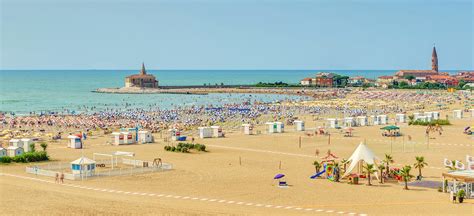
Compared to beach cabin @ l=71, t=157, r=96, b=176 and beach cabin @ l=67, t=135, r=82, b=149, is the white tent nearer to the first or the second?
beach cabin @ l=71, t=157, r=96, b=176

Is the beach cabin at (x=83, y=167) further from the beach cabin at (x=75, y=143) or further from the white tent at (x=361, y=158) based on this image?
the beach cabin at (x=75, y=143)

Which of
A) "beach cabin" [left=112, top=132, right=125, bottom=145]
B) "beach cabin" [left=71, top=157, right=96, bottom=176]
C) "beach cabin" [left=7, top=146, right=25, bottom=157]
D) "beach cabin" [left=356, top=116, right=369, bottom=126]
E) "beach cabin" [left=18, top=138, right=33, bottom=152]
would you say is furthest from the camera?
"beach cabin" [left=356, top=116, right=369, bottom=126]

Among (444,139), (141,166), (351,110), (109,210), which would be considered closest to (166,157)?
(141,166)

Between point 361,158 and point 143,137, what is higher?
point 143,137

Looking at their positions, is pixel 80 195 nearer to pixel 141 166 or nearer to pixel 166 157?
pixel 141 166

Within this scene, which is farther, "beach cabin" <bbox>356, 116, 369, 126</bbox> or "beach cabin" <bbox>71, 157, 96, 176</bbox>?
"beach cabin" <bbox>356, 116, 369, 126</bbox>

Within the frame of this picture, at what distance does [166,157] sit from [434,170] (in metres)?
15.1

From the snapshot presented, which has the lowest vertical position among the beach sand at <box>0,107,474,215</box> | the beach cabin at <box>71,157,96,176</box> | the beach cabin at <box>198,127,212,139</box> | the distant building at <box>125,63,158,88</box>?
the beach sand at <box>0,107,474,215</box>

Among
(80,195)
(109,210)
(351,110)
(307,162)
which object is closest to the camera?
(109,210)

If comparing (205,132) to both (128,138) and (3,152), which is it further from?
(3,152)

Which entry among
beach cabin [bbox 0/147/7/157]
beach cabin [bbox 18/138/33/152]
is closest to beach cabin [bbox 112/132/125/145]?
beach cabin [bbox 18/138/33/152]

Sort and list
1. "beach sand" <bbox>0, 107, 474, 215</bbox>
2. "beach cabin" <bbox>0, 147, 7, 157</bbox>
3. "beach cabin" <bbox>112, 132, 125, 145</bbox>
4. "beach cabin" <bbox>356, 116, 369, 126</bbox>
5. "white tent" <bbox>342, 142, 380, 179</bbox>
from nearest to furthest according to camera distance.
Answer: "beach sand" <bbox>0, 107, 474, 215</bbox> → "white tent" <bbox>342, 142, 380, 179</bbox> → "beach cabin" <bbox>0, 147, 7, 157</bbox> → "beach cabin" <bbox>112, 132, 125, 145</bbox> → "beach cabin" <bbox>356, 116, 369, 126</bbox>

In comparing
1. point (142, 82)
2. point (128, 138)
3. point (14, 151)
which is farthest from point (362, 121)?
point (142, 82)

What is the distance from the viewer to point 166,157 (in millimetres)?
39438
